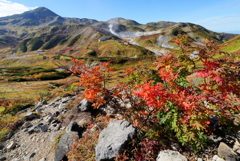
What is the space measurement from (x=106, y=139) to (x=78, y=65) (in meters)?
4.30

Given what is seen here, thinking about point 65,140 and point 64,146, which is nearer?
point 64,146

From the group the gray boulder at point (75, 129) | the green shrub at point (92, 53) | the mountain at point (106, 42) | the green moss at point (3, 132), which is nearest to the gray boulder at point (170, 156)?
the gray boulder at point (75, 129)

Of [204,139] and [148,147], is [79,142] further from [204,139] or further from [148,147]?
[204,139]

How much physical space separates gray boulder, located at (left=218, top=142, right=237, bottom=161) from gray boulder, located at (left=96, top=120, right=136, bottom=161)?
10.8ft

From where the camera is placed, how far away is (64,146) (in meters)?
7.29

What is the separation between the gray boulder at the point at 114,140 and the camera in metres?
5.68

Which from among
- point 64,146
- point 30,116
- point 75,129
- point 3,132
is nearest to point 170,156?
point 64,146

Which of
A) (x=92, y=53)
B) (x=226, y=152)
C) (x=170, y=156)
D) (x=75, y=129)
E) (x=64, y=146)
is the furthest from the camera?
(x=92, y=53)

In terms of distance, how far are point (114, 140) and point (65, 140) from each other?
10.8ft

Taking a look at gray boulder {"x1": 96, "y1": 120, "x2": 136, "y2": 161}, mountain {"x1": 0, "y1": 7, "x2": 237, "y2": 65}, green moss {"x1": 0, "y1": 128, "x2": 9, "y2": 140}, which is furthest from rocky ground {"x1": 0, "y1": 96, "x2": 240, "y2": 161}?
mountain {"x1": 0, "y1": 7, "x2": 237, "y2": 65}

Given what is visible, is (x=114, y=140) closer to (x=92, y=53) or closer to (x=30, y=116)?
(x=30, y=116)

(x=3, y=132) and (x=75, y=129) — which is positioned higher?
(x=75, y=129)

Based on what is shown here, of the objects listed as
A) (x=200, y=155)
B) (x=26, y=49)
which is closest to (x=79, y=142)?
(x=200, y=155)

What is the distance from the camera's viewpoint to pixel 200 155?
539 cm
